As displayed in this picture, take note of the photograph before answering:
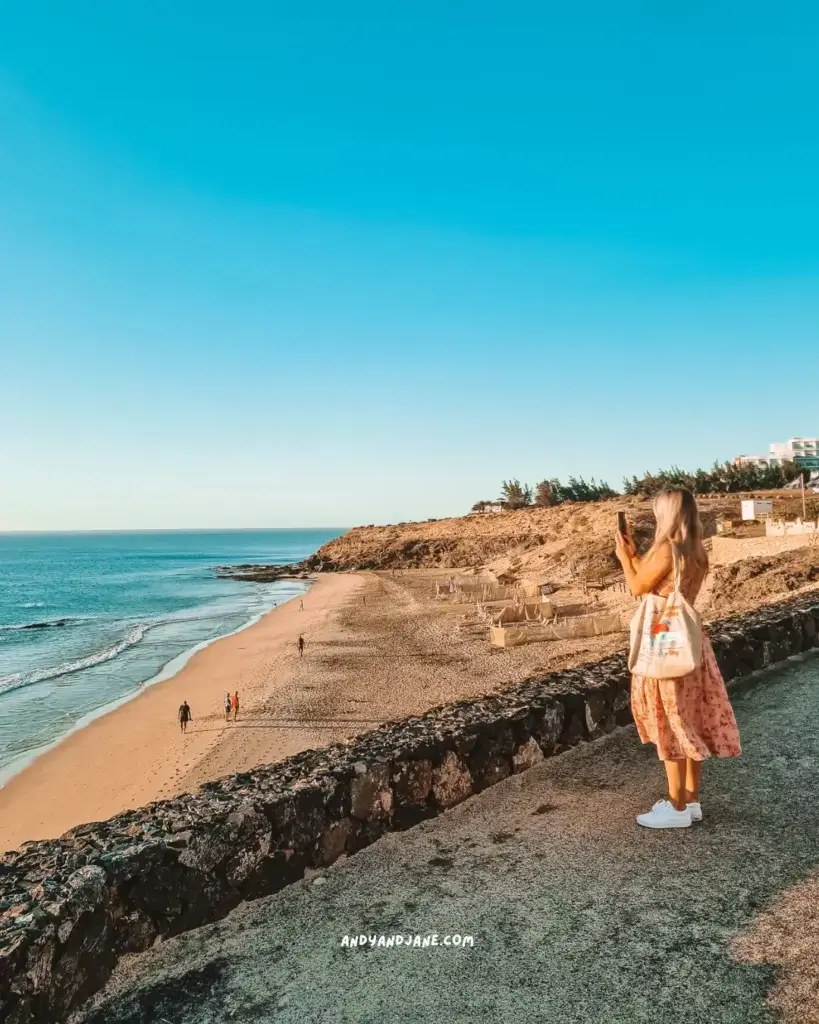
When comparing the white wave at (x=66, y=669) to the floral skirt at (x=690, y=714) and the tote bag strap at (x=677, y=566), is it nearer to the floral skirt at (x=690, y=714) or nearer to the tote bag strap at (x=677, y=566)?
the floral skirt at (x=690, y=714)

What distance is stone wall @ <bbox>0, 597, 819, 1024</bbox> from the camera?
3049 mm

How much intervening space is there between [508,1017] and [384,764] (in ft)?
6.46

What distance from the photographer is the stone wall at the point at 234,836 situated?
3049 mm

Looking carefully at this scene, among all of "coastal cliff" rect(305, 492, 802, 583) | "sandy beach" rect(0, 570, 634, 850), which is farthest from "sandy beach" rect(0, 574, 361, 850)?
"coastal cliff" rect(305, 492, 802, 583)

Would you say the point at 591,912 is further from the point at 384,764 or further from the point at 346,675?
the point at 346,675

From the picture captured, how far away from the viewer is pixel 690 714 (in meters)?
4.20

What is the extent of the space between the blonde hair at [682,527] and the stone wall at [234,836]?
2.22m

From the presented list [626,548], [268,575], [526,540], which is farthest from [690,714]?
[268,575]

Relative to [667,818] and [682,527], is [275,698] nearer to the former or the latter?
[667,818]

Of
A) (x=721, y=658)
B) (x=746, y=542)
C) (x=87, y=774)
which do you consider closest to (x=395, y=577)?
(x=746, y=542)

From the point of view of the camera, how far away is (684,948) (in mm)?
3191

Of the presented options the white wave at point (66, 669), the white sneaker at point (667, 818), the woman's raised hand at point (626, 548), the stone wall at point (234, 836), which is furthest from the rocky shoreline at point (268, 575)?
the woman's raised hand at point (626, 548)

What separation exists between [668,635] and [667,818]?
4.08ft

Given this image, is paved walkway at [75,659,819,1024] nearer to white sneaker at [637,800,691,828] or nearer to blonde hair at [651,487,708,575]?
white sneaker at [637,800,691,828]
